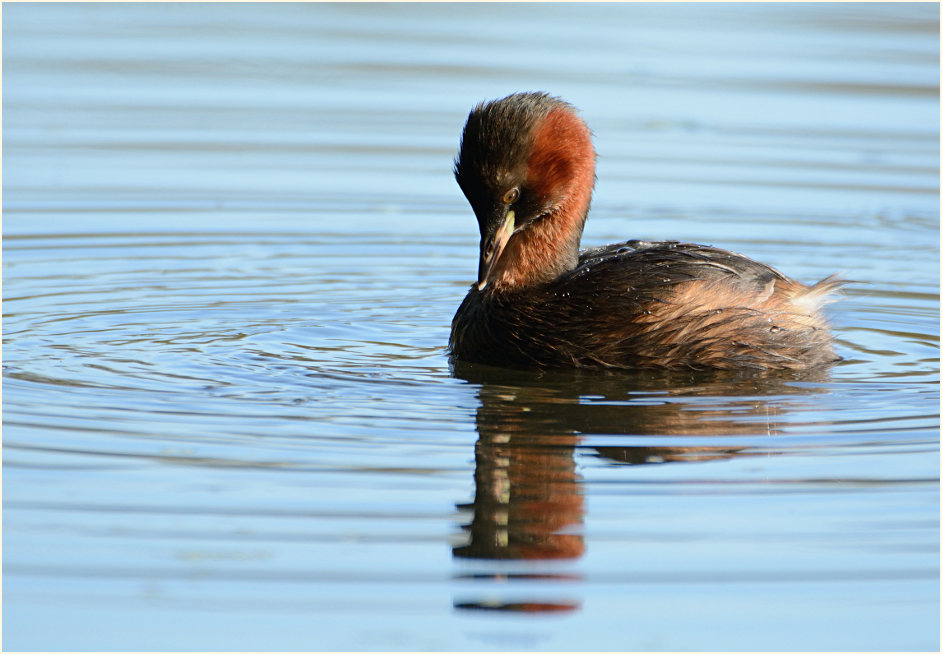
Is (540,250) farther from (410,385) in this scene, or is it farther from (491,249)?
(410,385)

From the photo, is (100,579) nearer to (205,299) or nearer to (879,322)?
(205,299)

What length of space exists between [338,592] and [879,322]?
5041 millimetres

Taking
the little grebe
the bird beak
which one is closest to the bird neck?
the little grebe

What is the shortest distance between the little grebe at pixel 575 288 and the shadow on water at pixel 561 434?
124 mm

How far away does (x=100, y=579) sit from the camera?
531 cm

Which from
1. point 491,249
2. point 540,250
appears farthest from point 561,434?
point 540,250

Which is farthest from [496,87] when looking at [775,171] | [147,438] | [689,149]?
[147,438]

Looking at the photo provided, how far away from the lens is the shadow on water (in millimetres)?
5617

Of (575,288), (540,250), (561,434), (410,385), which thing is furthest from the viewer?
(540,250)

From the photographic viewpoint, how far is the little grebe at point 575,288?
7.84m

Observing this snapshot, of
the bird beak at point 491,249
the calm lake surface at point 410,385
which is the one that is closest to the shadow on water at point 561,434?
the calm lake surface at point 410,385

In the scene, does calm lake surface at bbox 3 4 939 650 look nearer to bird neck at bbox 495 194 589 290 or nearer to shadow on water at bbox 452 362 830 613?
shadow on water at bbox 452 362 830 613

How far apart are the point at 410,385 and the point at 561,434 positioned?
101 centimetres

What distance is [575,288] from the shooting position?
7969mm
